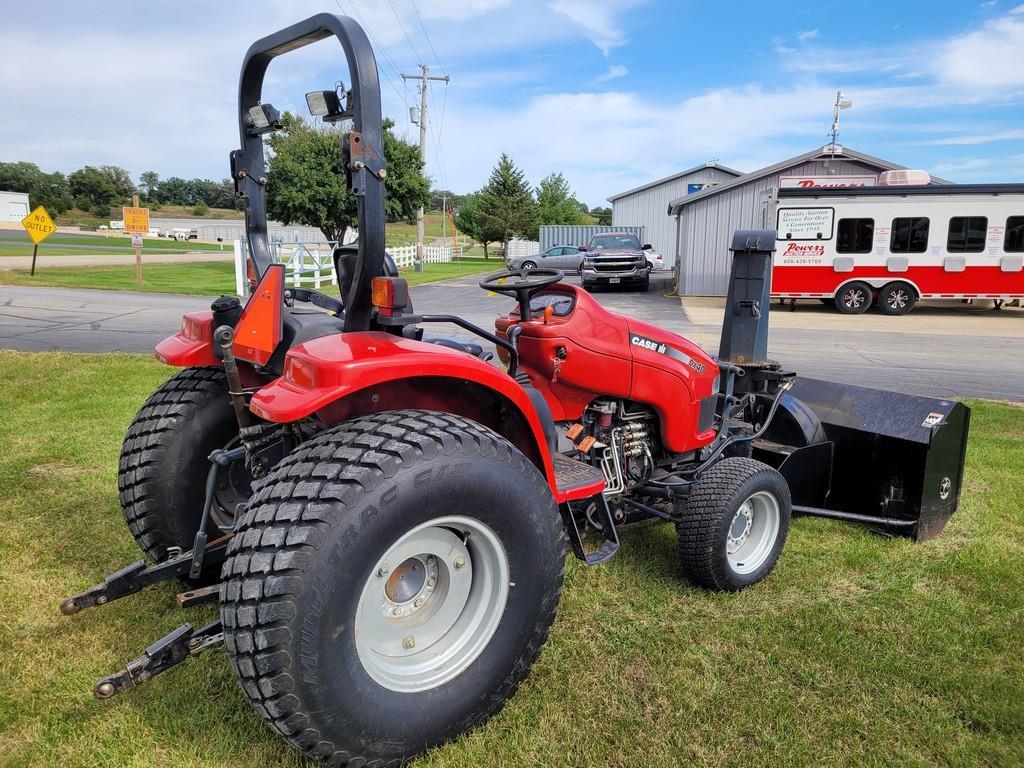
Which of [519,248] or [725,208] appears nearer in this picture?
[725,208]

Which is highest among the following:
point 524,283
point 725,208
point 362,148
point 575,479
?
point 725,208

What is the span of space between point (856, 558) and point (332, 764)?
9.03 feet

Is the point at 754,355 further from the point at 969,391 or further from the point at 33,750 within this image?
the point at 969,391

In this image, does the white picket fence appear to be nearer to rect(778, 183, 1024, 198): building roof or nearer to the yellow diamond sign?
the yellow diamond sign

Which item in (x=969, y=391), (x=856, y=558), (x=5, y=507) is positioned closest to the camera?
(x=856, y=558)

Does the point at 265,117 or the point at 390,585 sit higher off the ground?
the point at 265,117

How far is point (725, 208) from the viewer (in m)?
20.6

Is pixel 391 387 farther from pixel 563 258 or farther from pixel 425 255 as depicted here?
pixel 425 255

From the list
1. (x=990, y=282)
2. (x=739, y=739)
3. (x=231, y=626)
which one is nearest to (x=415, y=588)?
(x=231, y=626)

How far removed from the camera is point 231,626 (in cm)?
169

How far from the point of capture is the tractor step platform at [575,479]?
263 centimetres

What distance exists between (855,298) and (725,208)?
18.6ft

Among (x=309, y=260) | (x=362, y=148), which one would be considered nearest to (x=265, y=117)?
(x=362, y=148)

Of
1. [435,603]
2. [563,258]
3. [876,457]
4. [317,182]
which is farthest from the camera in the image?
[563,258]
